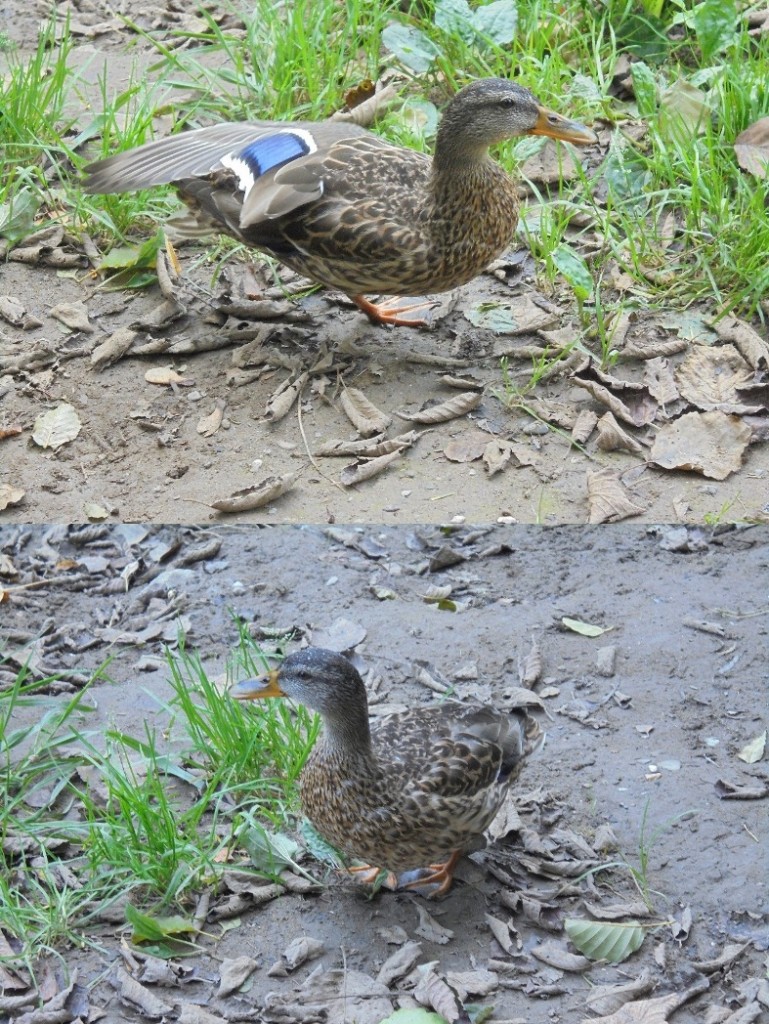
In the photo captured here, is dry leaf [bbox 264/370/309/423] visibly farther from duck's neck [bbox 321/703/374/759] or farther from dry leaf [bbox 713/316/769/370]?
dry leaf [bbox 713/316/769/370]

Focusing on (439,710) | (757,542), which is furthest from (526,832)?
(757,542)

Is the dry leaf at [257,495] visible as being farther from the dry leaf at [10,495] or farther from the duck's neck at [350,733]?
the duck's neck at [350,733]

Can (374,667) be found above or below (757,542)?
below

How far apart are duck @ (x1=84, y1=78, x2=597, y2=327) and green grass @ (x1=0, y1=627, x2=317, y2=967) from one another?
1.41 meters

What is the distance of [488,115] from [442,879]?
8.24ft

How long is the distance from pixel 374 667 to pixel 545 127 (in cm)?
196

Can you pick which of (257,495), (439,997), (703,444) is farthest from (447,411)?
(439,997)

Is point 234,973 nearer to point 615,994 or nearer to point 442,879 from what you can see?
point 442,879

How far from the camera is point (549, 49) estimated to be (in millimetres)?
5504

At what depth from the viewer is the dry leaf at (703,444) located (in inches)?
167

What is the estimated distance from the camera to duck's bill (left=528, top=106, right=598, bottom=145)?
4594 millimetres

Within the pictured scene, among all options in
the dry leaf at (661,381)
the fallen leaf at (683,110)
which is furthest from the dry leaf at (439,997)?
the fallen leaf at (683,110)

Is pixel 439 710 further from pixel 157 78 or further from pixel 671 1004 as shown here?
pixel 157 78

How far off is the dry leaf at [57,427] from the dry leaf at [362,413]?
910 mm
